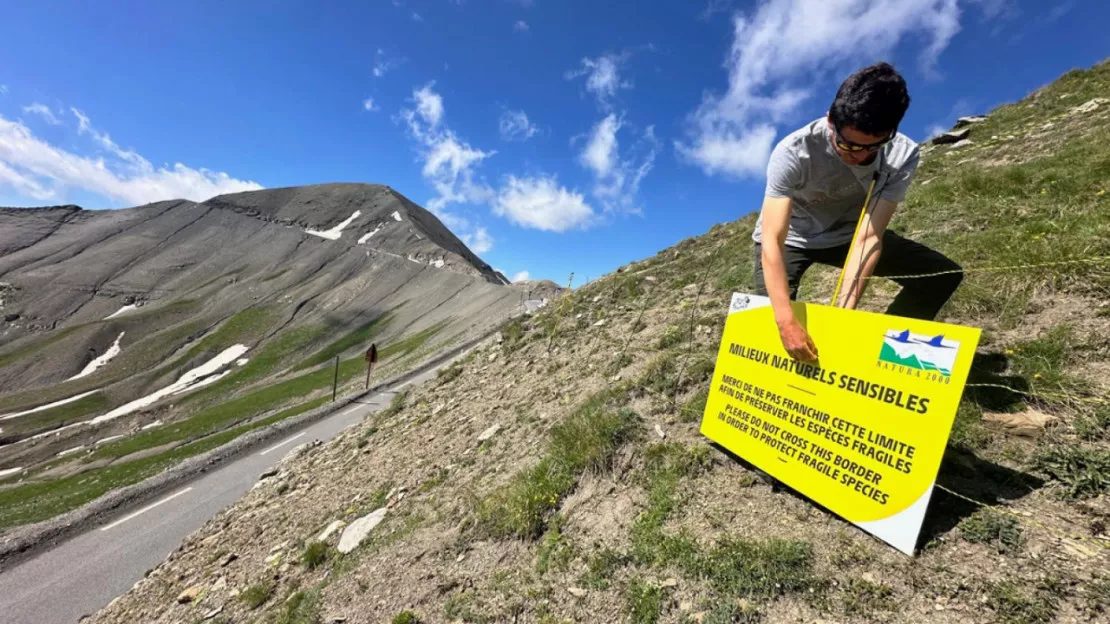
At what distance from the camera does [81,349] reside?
8388 cm

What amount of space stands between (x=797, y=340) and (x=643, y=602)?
2.06 metres

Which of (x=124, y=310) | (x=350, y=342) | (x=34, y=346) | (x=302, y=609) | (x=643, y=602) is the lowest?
(x=302, y=609)

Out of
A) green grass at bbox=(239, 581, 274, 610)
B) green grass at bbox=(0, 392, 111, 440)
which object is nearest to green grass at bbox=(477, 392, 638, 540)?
green grass at bbox=(239, 581, 274, 610)

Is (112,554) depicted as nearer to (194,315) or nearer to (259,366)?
(259,366)

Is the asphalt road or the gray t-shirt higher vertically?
the gray t-shirt

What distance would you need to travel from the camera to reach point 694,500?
12.8ft

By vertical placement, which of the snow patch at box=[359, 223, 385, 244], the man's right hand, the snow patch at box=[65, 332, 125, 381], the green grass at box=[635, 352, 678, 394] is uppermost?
the snow patch at box=[359, 223, 385, 244]

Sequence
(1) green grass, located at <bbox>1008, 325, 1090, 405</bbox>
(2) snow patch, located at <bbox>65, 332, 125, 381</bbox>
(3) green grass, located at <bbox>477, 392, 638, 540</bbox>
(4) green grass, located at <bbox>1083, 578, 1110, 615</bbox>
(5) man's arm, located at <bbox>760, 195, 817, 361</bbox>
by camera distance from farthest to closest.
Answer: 1. (2) snow patch, located at <bbox>65, 332, 125, 381</bbox>
2. (3) green grass, located at <bbox>477, 392, 638, 540</bbox>
3. (1) green grass, located at <bbox>1008, 325, 1090, 405</bbox>
4. (5) man's arm, located at <bbox>760, 195, 817, 361</bbox>
5. (4) green grass, located at <bbox>1083, 578, 1110, 615</bbox>

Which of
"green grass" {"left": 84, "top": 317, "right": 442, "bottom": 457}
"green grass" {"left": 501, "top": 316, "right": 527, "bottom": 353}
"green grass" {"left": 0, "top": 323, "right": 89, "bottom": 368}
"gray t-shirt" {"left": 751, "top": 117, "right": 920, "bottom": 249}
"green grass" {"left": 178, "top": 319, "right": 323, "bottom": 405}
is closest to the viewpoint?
"gray t-shirt" {"left": 751, "top": 117, "right": 920, "bottom": 249}

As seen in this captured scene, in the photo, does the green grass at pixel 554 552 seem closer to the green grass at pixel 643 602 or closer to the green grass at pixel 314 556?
the green grass at pixel 643 602

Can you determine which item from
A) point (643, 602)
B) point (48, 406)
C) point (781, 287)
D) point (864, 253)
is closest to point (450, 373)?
point (643, 602)

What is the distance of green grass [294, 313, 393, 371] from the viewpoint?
72188 millimetres

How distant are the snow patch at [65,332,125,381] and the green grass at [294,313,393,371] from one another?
130ft

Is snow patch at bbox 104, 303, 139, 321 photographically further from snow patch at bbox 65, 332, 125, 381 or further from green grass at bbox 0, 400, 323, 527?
green grass at bbox 0, 400, 323, 527
